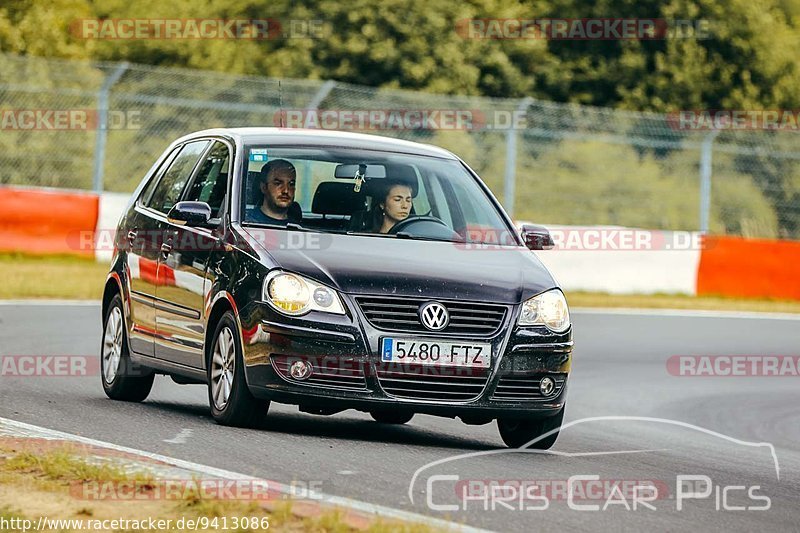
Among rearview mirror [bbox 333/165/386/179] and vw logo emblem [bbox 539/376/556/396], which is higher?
rearview mirror [bbox 333/165/386/179]

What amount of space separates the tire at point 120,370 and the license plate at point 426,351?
2.36 meters

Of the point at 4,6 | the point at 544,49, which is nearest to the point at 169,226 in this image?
the point at 4,6

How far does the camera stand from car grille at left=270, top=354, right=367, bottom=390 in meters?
8.62

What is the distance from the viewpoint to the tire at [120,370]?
35.0ft

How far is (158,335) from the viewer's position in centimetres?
1010

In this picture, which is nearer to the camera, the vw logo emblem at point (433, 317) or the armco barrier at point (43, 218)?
the vw logo emblem at point (433, 317)

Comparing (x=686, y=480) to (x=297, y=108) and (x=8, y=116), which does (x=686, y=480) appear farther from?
(x=8, y=116)
